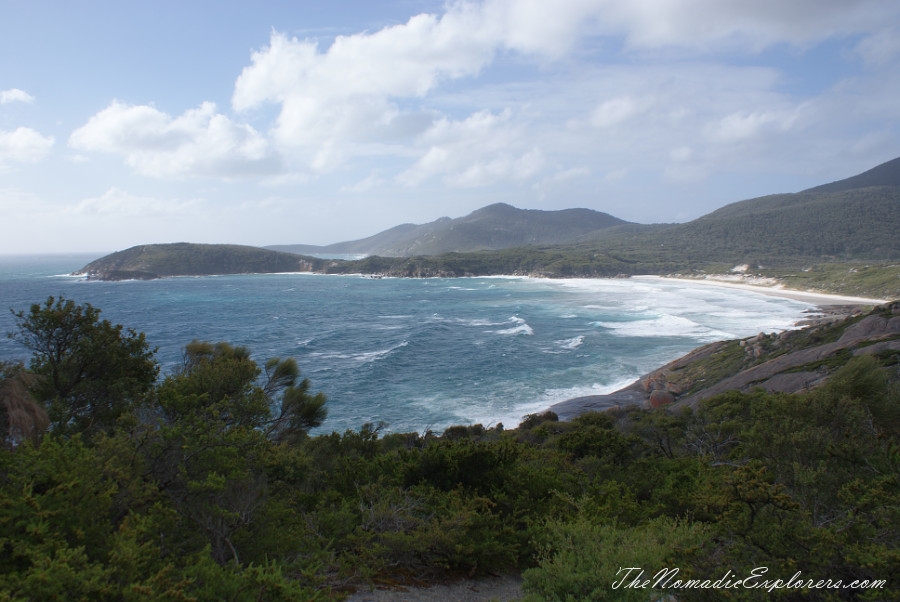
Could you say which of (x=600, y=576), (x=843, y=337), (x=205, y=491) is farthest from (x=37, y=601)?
(x=843, y=337)

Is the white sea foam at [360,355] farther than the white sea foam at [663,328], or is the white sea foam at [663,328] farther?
the white sea foam at [663,328]

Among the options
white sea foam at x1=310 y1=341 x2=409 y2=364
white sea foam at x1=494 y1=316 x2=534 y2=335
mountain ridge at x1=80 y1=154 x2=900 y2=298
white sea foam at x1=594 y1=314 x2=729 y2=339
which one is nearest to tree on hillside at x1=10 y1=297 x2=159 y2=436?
white sea foam at x1=310 y1=341 x2=409 y2=364

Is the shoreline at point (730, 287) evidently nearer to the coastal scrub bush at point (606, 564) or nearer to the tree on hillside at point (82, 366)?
the coastal scrub bush at point (606, 564)

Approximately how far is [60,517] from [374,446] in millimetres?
9094

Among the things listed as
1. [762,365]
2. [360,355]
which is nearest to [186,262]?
[360,355]

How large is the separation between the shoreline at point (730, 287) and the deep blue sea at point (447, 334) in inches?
70.3

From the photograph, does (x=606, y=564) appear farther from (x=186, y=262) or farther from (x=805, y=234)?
(x=805, y=234)

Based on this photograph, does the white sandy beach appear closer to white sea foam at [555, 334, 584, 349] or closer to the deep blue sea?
the deep blue sea

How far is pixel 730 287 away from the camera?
79375 mm

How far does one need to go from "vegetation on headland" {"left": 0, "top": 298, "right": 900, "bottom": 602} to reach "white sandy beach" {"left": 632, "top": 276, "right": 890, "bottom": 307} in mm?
58298

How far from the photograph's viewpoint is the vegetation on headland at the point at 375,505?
4367 millimetres

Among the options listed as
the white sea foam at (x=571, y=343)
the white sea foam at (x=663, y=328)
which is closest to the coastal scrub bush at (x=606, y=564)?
the white sea foam at (x=571, y=343)

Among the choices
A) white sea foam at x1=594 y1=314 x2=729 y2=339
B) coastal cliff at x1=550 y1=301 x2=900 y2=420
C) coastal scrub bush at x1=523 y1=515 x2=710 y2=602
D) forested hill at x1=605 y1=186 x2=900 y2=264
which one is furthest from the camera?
forested hill at x1=605 y1=186 x2=900 y2=264

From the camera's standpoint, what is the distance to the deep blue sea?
1077 inches
